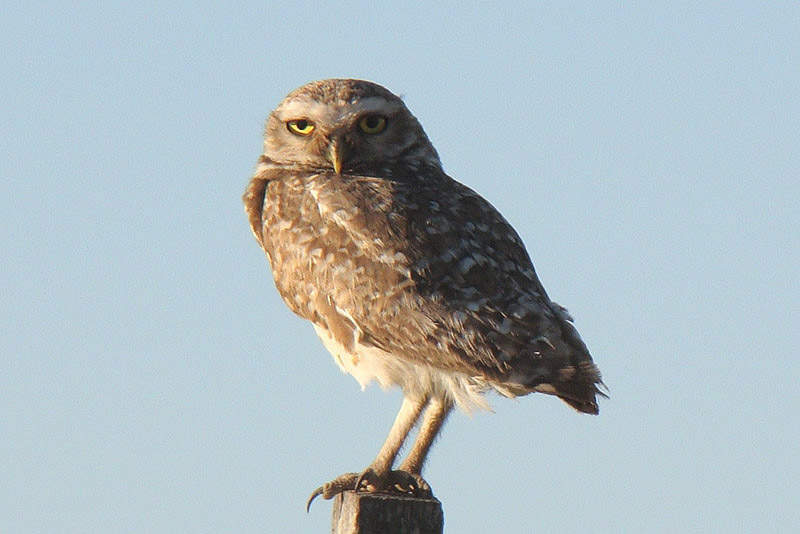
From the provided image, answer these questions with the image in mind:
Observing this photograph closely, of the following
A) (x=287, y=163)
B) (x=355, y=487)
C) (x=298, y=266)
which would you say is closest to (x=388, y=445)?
(x=355, y=487)

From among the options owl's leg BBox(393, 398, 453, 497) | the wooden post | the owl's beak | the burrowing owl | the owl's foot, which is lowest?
the wooden post

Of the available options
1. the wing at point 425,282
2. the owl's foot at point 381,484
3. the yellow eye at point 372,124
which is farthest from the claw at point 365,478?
the yellow eye at point 372,124

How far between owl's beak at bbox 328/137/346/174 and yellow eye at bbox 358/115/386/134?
0.23 metres

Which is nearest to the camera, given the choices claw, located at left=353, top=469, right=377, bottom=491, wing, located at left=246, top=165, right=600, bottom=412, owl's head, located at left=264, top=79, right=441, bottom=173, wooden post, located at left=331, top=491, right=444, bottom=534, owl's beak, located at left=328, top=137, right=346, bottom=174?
wooden post, located at left=331, top=491, right=444, bottom=534

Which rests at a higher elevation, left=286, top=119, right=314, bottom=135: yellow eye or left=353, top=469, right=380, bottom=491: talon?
left=286, top=119, right=314, bottom=135: yellow eye

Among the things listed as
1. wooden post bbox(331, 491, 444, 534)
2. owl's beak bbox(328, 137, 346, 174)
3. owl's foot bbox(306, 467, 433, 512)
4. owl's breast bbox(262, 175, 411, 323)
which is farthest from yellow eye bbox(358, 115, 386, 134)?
wooden post bbox(331, 491, 444, 534)

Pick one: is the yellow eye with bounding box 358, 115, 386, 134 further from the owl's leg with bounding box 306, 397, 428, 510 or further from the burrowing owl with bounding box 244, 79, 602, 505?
the owl's leg with bounding box 306, 397, 428, 510

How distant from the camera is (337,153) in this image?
930 cm

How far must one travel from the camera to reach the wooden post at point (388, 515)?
20.5ft

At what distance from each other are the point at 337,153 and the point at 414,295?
1.86 meters

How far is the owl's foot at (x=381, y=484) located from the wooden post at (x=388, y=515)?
4.23 feet

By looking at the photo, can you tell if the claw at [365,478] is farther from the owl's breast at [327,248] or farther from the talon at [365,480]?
the owl's breast at [327,248]

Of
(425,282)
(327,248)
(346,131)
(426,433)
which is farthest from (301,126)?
Result: (426,433)

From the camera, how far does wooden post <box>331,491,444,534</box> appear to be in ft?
20.5
